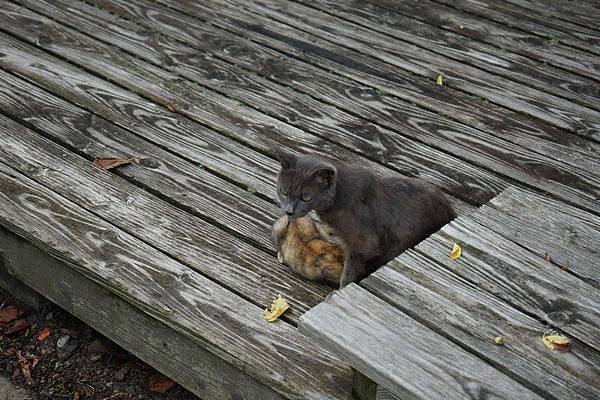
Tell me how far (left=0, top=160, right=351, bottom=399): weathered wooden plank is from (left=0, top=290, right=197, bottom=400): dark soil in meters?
0.67

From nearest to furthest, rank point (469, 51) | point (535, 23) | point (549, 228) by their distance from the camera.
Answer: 1. point (549, 228)
2. point (469, 51)
3. point (535, 23)

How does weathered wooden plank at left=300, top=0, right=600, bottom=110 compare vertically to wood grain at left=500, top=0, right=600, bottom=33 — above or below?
below

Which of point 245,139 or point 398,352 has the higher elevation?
point 398,352

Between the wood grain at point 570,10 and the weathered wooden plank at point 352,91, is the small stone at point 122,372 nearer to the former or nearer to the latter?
the weathered wooden plank at point 352,91

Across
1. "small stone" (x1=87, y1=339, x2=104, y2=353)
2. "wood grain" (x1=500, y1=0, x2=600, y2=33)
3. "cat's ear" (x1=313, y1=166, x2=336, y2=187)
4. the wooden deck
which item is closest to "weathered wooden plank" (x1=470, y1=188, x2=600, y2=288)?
the wooden deck

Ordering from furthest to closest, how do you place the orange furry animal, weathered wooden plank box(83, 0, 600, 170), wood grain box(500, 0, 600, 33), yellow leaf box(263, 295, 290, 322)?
wood grain box(500, 0, 600, 33), weathered wooden plank box(83, 0, 600, 170), the orange furry animal, yellow leaf box(263, 295, 290, 322)

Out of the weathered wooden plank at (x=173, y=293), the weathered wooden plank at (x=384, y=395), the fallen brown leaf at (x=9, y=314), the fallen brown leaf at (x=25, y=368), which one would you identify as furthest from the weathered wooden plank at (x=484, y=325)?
the fallen brown leaf at (x=9, y=314)

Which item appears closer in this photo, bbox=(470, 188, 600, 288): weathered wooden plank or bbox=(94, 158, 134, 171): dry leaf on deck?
bbox=(470, 188, 600, 288): weathered wooden plank

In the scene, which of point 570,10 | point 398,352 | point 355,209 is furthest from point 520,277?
point 570,10

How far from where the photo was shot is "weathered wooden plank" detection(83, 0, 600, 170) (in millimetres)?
4211

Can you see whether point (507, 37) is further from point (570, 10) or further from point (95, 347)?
point (95, 347)

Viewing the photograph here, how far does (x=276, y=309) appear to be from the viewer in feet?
9.82

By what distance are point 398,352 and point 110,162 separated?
2012mm

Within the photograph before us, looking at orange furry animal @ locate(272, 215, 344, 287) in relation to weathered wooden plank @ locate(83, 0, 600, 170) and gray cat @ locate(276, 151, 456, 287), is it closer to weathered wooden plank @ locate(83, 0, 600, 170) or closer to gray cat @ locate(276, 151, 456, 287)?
gray cat @ locate(276, 151, 456, 287)
